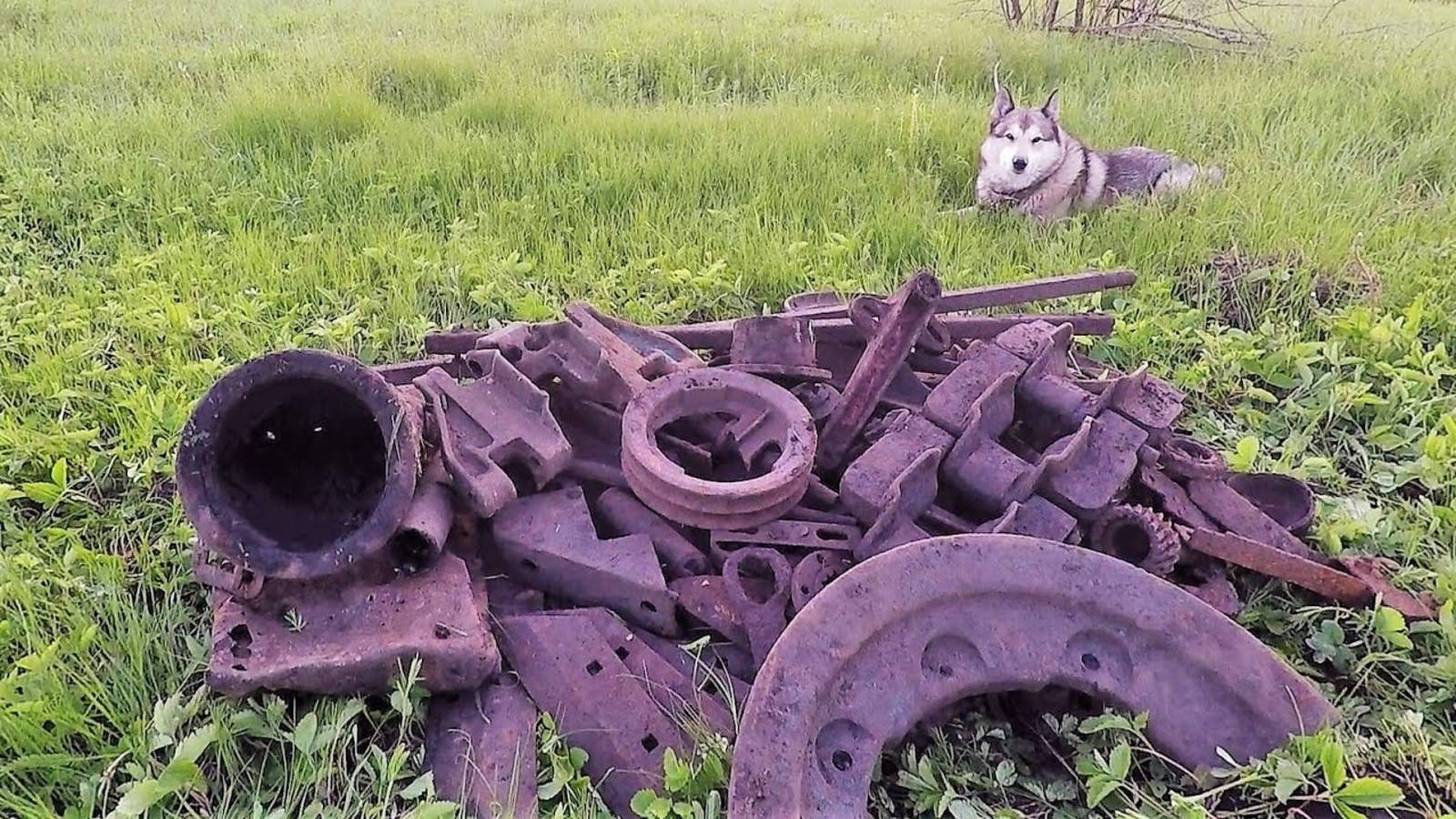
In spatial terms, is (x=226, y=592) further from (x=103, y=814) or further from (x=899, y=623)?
(x=899, y=623)

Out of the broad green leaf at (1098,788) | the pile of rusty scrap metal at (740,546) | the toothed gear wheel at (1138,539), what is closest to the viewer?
the broad green leaf at (1098,788)

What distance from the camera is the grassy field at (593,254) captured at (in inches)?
77.6

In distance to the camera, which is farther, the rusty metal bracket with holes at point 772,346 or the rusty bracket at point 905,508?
the rusty metal bracket with holes at point 772,346

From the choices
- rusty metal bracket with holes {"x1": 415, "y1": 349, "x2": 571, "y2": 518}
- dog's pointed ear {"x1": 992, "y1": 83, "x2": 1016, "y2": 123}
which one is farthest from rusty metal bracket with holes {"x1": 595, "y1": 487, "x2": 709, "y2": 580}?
dog's pointed ear {"x1": 992, "y1": 83, "x2": 1016, "y2": 123}

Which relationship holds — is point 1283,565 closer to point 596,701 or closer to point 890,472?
point 890,472

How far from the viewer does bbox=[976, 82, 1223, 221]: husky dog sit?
4.70 meters

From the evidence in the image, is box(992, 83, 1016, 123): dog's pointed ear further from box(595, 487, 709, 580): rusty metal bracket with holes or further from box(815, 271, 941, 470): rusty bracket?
box(595, 487, 709, 580): rusty metal bracket with holes

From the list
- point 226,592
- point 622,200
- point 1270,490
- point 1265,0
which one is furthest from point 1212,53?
point 226,592

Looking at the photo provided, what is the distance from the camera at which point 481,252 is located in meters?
3.99

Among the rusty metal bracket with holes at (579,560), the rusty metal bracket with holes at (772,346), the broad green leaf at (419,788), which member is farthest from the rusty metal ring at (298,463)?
the rusty metal bracket with holes at (772,346)

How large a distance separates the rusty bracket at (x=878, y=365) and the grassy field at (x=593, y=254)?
32.7 inches

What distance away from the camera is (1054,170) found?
488cm

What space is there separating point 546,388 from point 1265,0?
9.42 m

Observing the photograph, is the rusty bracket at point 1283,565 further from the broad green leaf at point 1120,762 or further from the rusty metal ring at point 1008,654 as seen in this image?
the broad green leaf at point 1120,762
